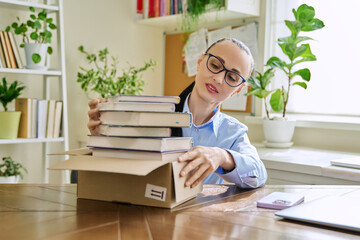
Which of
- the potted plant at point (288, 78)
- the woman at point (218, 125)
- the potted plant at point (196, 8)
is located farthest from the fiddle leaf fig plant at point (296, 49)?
the woman at point (218, 125)

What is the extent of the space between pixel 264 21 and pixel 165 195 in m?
2.32

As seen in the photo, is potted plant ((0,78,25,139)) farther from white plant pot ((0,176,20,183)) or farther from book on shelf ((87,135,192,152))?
book on shelf ((87,135,192,152))

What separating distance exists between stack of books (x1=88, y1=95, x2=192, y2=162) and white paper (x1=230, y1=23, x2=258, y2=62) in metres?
2.20

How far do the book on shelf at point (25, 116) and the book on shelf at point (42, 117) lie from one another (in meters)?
0.06

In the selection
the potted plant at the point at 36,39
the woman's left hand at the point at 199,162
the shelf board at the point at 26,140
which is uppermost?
the potted plant at the point at 36,39

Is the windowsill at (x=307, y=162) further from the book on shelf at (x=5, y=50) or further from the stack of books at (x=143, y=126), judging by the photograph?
the book on shelf at (x=5, y=50)

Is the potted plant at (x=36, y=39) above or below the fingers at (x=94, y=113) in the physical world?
Result: above

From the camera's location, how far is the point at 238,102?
3359 mm

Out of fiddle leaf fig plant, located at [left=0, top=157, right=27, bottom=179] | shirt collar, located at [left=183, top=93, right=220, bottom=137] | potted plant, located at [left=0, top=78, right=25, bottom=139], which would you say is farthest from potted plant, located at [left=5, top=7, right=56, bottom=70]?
shirt collar, located at [left=183, top=93, right=220, bottom=137]

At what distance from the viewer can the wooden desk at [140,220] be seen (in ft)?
3.03

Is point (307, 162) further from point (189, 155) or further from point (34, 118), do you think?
point (34, 118)

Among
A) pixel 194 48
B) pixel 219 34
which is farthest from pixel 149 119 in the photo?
pixel 194 48

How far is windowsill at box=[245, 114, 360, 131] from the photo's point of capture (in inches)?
108

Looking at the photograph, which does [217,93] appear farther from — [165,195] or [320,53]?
[320,53]
